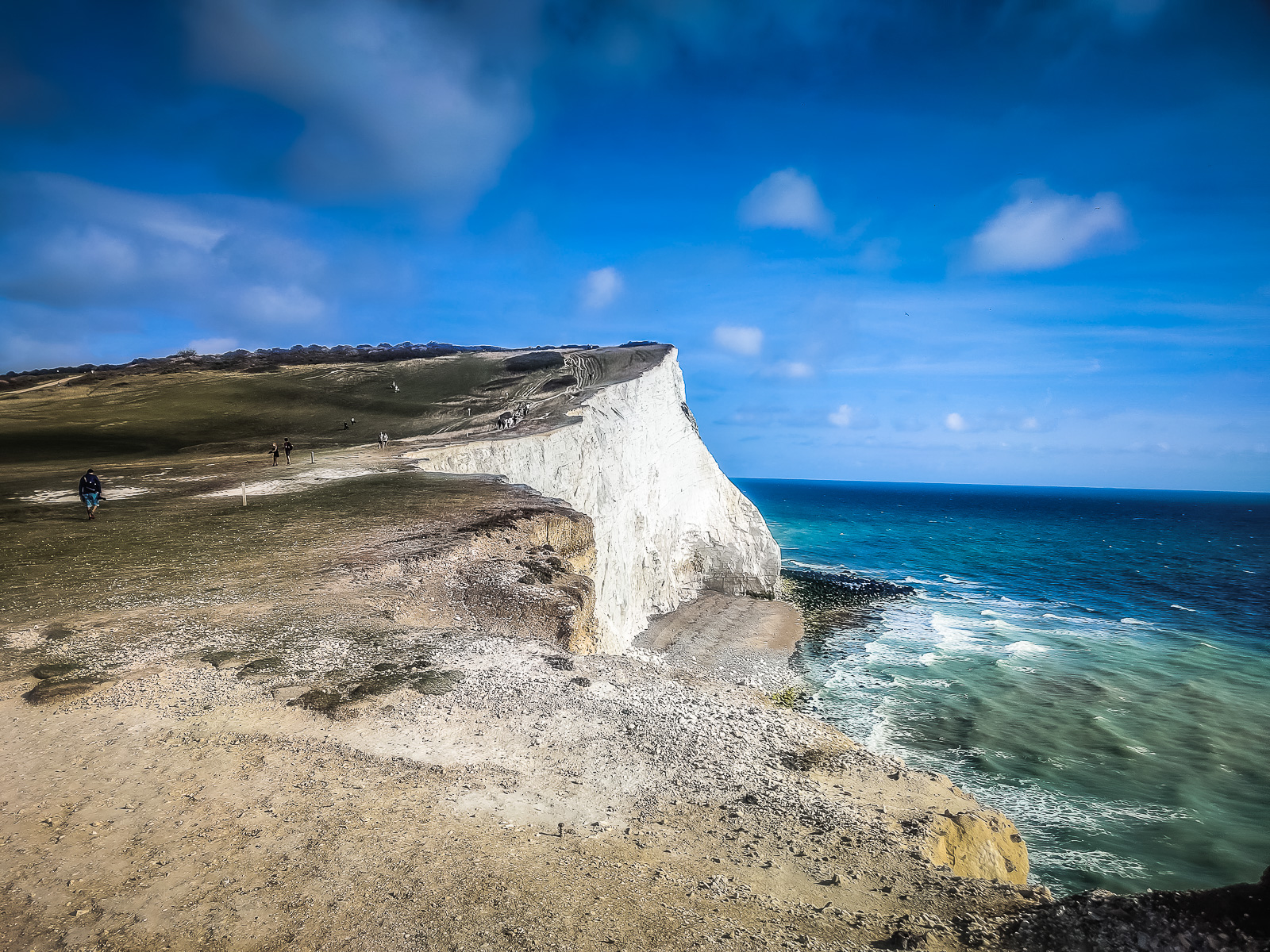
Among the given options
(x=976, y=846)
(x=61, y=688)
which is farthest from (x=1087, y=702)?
(x=61, y=688)

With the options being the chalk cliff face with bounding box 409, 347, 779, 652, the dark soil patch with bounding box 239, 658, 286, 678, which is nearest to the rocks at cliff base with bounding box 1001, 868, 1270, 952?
the dark soil patch with bounding box 239, 658, 286, 678

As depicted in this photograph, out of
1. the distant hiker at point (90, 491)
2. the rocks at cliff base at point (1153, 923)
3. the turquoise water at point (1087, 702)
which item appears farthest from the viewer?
the distant hiker at point (90, 491)

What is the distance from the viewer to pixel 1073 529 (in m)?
84.3

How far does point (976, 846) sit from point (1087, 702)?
20411mm

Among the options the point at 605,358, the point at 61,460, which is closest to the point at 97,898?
the point at 61,460

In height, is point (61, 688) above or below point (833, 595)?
above

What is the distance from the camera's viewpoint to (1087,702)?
21688 mm

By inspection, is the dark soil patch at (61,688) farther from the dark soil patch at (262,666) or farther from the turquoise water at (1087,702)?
the turquoise water at (1087,702)

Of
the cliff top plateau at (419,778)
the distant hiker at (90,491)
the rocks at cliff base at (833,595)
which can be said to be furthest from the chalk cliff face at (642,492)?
the distant hiker at (90,491)

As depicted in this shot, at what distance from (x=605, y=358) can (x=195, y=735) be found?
43992mm

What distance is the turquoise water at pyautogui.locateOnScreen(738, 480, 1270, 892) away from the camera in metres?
13.9

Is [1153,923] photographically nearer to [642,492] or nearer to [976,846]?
[976,846]

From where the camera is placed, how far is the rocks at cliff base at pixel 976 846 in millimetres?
6113

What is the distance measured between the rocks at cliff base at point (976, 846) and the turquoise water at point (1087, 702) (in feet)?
25.8
